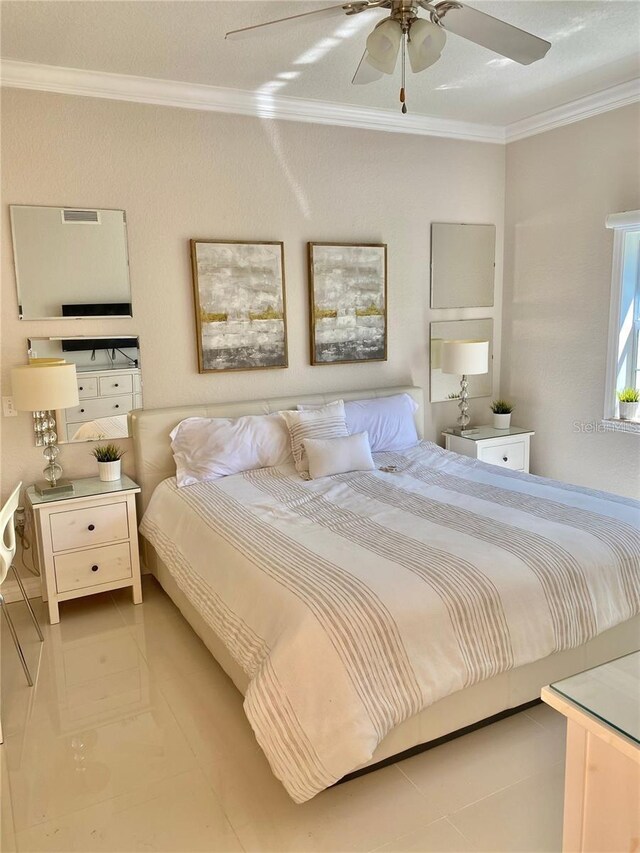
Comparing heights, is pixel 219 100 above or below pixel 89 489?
above

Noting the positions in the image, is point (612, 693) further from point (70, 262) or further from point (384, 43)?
point (70, 262)

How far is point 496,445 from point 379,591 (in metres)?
2.59

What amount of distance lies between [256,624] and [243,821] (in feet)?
1.91

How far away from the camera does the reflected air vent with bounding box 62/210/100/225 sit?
3342 millimetres

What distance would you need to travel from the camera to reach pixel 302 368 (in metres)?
4.13

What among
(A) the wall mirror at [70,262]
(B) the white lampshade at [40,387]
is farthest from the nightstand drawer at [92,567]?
(A) the wall mirror at [70,262]

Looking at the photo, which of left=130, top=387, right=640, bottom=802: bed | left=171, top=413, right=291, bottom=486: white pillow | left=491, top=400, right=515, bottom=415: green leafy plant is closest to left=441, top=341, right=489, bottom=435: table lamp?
left=491, top=400, right=515, bottom=415: green leafy plant

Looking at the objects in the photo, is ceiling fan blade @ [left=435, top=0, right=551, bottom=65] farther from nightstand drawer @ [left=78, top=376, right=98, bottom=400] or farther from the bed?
nightstand drawer @ [left=78, top=376, right=98, bottom=400]

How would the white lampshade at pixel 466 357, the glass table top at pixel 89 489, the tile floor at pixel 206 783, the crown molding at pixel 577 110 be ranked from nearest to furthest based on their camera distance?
the tile floor at pixel 206 783 → the glass table top at pixel 89 489 → the crown molding at pixel 577 110 → the white lampshade at pixel 466 357

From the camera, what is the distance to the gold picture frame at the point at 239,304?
3.73 m

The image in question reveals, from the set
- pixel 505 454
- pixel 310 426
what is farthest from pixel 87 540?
pixel 505 454

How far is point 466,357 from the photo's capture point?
427 centimetres

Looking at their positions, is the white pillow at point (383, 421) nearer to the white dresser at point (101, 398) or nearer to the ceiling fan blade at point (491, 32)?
the white dresser at point (101, 398)

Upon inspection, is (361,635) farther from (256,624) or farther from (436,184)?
(436,184)
